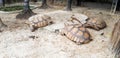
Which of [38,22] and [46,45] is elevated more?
[38,22]

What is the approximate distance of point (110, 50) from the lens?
4.11 meters

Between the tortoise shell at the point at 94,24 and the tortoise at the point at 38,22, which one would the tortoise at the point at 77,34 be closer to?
the tortoise shell at the point at 94,24

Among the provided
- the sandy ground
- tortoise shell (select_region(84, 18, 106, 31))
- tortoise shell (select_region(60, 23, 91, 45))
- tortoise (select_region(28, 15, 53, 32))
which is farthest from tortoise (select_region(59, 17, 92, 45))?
tortoise (select_region(28, 15, 53, 32))

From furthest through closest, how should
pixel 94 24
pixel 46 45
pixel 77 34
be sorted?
1. pixel 94 24
2. pixel 77 34
3. pixel 46 45

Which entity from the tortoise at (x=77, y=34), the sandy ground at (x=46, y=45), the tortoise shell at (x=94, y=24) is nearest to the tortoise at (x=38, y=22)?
the sandy ground at (x=46, y=45)

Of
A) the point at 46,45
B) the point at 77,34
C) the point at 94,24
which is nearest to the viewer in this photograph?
the point at 46,45

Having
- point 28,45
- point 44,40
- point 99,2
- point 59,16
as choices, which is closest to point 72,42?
point 44,40

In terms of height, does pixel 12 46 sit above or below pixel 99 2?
below

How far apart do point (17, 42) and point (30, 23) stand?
3.54 ft

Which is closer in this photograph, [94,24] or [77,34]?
[77,34]

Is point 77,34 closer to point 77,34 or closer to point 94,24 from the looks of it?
point 77,34

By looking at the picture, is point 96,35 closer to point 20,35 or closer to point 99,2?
point 20,35

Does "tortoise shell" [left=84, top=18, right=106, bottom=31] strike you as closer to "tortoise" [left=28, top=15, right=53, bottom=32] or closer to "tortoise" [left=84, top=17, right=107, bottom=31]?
"tortoise" [left=84, top=17, right=107, bottom=31]

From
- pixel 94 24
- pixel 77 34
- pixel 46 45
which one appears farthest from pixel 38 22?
pixel 94 24
